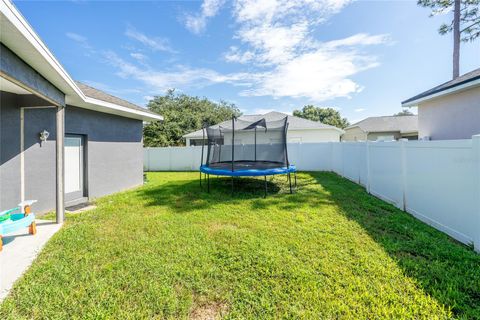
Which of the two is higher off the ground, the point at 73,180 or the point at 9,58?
the point at 9,58

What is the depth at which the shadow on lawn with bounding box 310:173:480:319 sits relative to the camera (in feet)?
5.89

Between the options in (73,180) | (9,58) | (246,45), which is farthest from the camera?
(246,45)

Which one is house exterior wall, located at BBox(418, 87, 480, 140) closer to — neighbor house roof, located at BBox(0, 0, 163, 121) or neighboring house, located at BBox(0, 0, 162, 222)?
neighbor house roof, located at BBox(0, 0, 163, 121)

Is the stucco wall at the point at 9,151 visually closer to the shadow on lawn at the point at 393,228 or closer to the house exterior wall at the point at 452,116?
the shadow on lawn at the point at 393,228

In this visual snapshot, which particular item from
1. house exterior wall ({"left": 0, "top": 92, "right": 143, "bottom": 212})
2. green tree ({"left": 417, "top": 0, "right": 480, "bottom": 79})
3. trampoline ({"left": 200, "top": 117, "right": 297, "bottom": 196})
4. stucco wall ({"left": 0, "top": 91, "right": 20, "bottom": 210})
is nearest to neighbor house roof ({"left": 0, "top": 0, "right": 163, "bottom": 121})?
stucco wall ({"left": 0, "top": 91, "right": 20, "bottom": 210})

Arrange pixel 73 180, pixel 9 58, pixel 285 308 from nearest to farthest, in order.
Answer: pixel 285 308 < pixel 9 58 < pixel 73 180

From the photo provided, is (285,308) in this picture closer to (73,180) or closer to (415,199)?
(415,199)

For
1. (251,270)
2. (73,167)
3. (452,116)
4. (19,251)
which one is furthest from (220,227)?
(452,116)

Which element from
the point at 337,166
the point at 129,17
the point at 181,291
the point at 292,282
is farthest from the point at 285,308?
the point at 129,17

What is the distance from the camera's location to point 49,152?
451 centimetres

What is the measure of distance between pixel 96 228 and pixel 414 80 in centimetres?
1502

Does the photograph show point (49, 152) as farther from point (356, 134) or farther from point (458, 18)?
point (356, 134)

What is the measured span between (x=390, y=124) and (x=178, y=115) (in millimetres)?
21568

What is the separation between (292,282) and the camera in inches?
80.5
